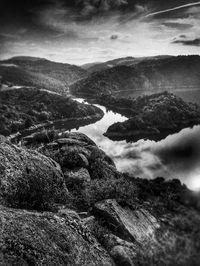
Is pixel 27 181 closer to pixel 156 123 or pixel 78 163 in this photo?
pixel 78 163

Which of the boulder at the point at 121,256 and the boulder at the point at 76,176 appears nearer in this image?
the boulder at the point at 121,256

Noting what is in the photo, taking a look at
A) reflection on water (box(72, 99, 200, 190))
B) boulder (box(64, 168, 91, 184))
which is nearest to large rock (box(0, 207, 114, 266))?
boulder (box(64, 168, 91, 184))

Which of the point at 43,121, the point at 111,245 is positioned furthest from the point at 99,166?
the point at 43,121

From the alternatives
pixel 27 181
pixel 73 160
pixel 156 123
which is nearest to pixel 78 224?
pixel 27 181

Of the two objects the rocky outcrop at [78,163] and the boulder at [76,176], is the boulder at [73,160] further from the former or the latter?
the boulder at [76,176]

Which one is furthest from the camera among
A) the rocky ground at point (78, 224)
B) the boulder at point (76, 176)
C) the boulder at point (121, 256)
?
the boulder at point (76, 176)

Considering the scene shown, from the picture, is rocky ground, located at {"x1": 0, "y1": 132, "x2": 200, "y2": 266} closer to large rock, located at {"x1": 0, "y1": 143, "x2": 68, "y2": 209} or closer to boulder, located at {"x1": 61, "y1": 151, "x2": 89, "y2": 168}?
large rock, located at {"x1": 0, "y1": 143, "x2": 68, "y2": 209}

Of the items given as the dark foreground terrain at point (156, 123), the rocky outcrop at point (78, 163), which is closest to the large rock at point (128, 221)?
the rocky outcrop at point (78, 163)
